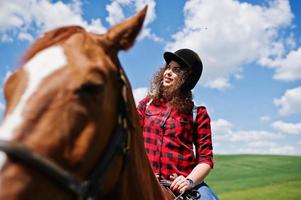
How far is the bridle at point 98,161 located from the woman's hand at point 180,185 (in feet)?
6.24

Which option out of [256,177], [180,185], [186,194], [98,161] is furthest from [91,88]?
[256,177]

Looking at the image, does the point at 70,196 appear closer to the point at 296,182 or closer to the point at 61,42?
the point at 61,42

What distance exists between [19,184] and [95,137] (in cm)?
63

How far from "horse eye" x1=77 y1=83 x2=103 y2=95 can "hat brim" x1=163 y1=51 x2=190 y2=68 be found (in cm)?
342

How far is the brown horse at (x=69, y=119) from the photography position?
2.39m

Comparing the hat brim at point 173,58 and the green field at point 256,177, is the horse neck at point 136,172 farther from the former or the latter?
the green field at point 256,177

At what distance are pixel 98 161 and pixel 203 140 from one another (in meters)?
2.83

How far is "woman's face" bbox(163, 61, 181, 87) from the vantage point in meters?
5.99

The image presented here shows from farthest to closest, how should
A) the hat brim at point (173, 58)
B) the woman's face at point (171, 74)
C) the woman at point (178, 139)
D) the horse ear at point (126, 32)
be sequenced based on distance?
the hat brim at point (173, 58)
the woman's face at point (171, 74)
the woman at point (178, 139)
the horse ear at point (126, 32)

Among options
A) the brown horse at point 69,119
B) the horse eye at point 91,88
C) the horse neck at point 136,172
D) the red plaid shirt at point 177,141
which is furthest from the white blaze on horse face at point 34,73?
the red plaid shirt at point 177,141

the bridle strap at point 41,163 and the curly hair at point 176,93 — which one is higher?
the curly hair at point 176,93

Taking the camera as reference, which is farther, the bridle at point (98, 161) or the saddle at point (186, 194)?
the saddle at point (186, 194)

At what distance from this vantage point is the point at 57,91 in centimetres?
257

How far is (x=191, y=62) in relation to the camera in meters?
6.03
